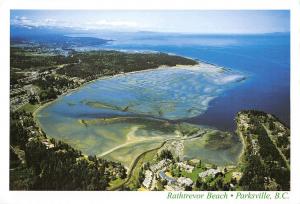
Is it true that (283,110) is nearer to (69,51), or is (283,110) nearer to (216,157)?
(216,157)

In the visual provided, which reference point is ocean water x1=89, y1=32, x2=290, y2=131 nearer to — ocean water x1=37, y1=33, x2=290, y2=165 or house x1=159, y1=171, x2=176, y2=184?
ocean water x1=37, y1=33, x2=290, y2=165

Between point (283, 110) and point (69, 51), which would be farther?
point (69, 51)

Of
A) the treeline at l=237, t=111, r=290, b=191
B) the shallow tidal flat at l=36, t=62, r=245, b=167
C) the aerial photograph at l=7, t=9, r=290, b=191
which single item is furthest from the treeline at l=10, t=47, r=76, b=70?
the treeline at l=237, t=111, r=290, b=191

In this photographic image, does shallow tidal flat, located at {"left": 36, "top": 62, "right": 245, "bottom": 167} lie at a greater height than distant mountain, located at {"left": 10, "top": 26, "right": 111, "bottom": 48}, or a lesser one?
lesser
